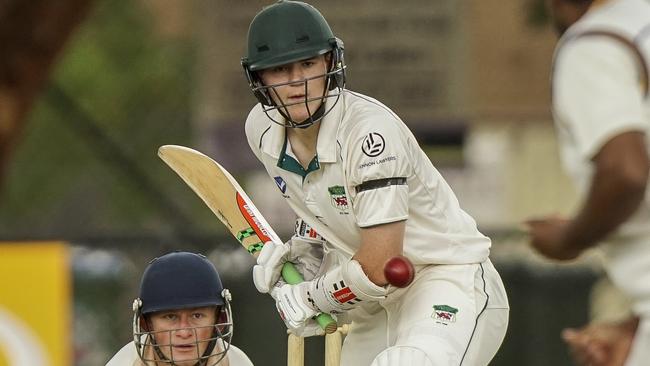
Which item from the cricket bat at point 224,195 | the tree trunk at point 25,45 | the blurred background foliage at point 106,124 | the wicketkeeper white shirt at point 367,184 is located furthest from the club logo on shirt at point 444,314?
the blurred background foliage at point 106,124

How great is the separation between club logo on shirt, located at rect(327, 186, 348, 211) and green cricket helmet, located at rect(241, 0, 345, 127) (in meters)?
0.19

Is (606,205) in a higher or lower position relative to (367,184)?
higher

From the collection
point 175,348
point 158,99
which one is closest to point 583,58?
point 175,348

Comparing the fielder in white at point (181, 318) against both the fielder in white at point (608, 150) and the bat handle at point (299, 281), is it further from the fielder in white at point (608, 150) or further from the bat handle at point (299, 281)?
the fielder in white at point (608, 150)

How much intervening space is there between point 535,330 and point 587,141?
6.34m

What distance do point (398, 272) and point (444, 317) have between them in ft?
1.49

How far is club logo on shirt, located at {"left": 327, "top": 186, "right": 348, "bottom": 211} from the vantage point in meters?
5.00

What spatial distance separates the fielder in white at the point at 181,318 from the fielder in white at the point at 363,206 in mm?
190

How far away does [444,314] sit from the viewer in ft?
16.4

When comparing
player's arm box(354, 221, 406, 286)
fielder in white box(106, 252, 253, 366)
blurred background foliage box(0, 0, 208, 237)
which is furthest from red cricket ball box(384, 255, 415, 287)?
blurred background foliage box(0, 0, 208, 237)

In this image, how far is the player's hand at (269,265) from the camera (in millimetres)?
5352

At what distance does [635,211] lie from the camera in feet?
11.9

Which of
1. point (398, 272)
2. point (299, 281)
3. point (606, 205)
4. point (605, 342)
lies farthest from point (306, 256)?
point (606, 205)

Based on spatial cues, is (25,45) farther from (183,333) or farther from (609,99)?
(609,99)
